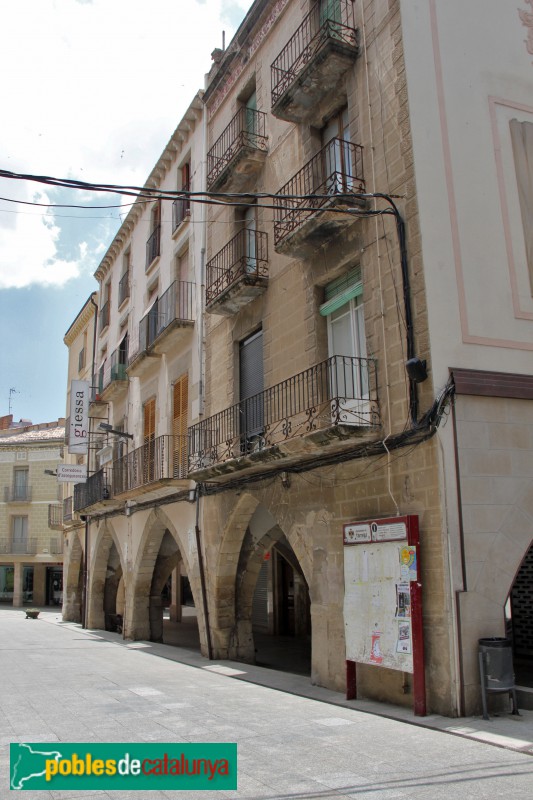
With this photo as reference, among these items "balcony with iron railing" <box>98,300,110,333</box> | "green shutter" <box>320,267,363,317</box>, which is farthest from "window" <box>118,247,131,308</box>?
"green shutter" <box>320,267,363,317</box>

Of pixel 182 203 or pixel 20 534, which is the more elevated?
pixel 182 203

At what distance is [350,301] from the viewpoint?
10.9 meters

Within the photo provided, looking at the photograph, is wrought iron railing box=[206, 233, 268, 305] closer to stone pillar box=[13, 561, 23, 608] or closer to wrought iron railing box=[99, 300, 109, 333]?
wrought iron railing box=[99, 300, 109, 333]

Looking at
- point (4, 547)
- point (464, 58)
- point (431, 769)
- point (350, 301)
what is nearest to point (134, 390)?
point (350, 301)

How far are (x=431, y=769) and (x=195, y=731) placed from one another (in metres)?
2.61

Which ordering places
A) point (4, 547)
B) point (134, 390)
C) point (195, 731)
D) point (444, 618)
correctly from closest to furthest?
1. point (195, 731)
2. point (444, 618)
3. point (134, 390)
4. point (4, 547)

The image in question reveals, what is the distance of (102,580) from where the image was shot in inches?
995

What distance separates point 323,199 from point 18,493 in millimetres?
38680

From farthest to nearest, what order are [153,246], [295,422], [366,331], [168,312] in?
1. [153,246]
2. [168,312]
3. [295,422]
4. [366,331]

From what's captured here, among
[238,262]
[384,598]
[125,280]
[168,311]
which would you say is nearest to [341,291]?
[238,262]

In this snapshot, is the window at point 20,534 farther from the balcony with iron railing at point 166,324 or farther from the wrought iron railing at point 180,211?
the wrought iron railing at point 180,211

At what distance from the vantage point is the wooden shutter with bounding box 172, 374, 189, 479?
53.6 feet

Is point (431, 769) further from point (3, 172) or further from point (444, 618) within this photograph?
point (3, 172)

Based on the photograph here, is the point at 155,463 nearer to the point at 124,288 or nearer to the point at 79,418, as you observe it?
the point at 79,418
